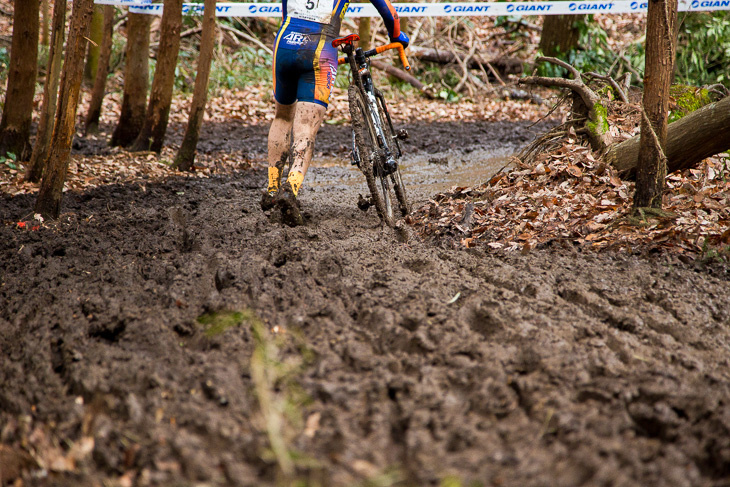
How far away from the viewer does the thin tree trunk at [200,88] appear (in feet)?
21.9

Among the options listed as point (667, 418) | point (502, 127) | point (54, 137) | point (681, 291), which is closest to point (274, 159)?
point (54, 137)

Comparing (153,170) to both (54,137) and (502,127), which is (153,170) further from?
(502,127)

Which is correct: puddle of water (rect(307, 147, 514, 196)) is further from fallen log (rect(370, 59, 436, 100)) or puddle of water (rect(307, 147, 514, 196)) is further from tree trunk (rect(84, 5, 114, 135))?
fallen log (rect(370, 59, 436, 100))

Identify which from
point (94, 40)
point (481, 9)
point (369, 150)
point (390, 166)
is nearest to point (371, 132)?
point (369, 150)

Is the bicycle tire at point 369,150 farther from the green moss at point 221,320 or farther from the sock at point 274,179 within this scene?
the green moss at point 221,320

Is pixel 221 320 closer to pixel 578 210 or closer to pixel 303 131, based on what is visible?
pixel 303 131

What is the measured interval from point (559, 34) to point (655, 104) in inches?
453

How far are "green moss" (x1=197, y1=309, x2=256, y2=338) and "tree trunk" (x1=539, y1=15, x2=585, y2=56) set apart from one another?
1347 centimetres

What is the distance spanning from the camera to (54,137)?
4441mm

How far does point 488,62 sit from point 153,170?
409 inches

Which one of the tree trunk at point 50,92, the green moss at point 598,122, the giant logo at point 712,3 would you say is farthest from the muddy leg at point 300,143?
the giant logo at point 712,3

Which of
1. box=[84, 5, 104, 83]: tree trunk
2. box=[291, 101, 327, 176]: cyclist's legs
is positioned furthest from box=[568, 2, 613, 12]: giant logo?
box=[84, 5, 104, 83]: tree trunk

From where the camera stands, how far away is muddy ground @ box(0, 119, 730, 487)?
1.87 metres

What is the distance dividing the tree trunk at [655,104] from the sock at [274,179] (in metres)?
2.70
